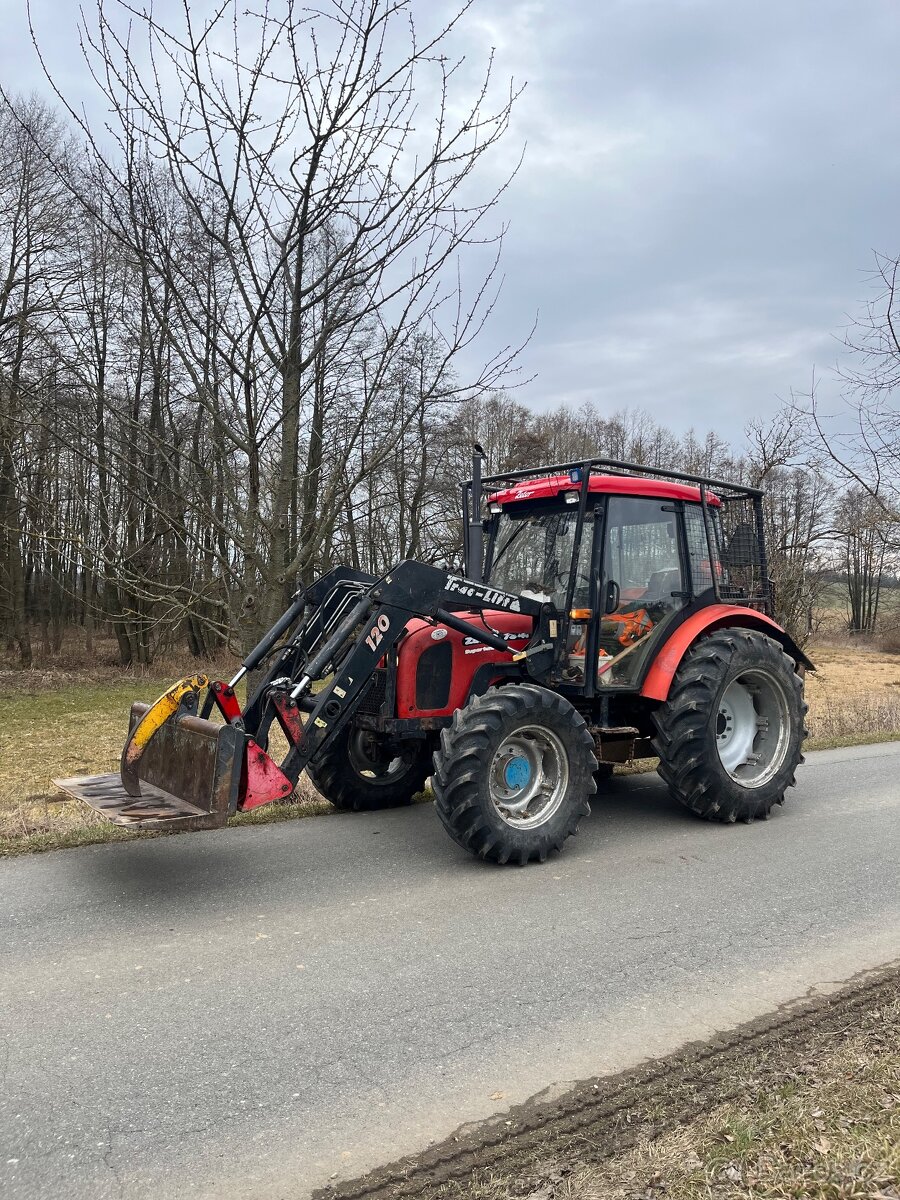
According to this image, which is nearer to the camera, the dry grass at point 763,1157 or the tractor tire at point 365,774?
the dry grass at point 763,1157

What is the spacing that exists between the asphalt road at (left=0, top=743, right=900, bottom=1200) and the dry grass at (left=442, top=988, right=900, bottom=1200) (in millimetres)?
409

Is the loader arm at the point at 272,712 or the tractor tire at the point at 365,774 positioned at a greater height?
the loader arm at the point at 272,712

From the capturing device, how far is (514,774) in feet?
18.7

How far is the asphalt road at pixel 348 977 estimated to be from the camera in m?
2.78

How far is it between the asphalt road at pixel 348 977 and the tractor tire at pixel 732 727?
373mm

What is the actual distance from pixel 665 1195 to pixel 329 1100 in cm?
109

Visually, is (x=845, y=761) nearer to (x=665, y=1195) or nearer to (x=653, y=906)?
(x=653, y=906)

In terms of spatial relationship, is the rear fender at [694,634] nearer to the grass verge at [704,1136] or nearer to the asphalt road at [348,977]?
the asphalt road at [348,977]

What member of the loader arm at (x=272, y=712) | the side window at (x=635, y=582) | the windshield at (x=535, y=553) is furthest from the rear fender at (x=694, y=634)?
the loader arm at (x=272, y=712)

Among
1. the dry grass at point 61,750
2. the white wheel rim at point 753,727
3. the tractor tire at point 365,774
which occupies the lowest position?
the dry grass at point 61,750

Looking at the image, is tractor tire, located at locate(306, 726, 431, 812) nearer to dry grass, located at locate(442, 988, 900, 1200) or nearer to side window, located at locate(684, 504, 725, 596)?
side window, located at locate(684, 504, 725, 596)

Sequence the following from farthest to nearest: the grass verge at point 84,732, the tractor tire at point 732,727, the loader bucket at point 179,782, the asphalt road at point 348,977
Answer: the tractor tire at point 732,727, the grass verge at point 84,732, the loader bucket at point 179,782, the asphalt road at point 348,977

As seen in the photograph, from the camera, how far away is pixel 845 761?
9.34 m

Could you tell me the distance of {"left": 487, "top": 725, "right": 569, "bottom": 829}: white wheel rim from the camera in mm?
5648
